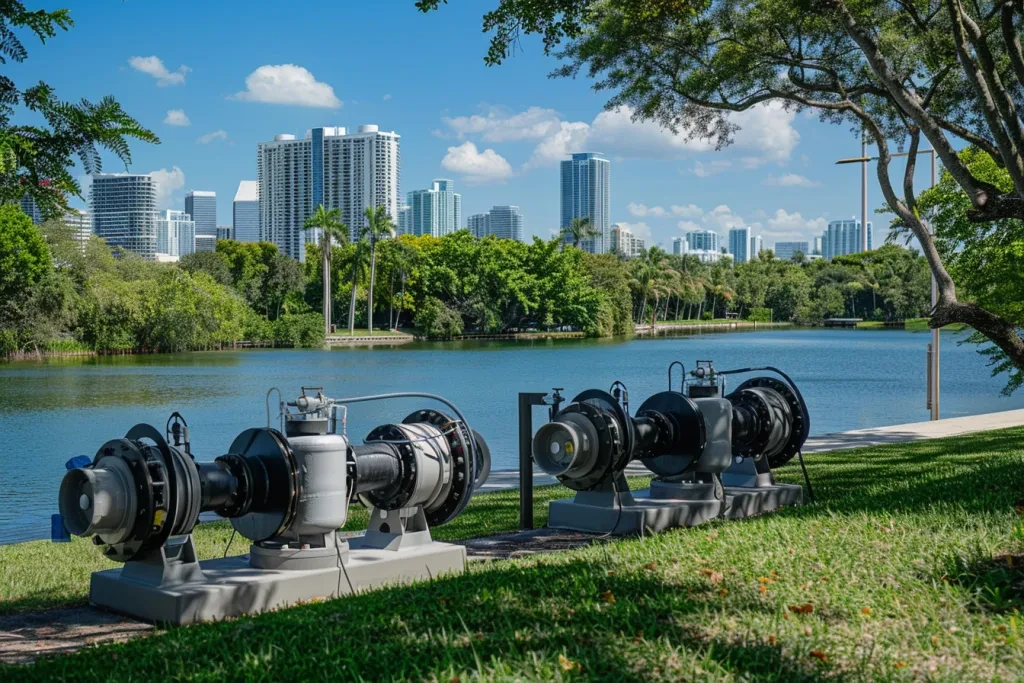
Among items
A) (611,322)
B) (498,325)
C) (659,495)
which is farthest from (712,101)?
(611,322)

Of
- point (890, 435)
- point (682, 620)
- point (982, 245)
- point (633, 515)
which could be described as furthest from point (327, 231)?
point (682, 620)

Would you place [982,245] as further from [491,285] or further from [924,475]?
[491,285]

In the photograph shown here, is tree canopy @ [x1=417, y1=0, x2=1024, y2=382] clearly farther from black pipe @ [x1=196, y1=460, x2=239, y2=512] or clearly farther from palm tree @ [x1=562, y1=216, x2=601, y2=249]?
palm tree @ [x1=562, y1=216, x2=601, y2=249]

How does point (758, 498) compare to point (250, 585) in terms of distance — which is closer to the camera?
point (250, 585)

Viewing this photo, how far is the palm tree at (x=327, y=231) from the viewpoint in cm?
7406

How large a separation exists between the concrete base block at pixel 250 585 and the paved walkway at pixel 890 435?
6411 mm

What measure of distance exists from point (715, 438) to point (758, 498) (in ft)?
2.88

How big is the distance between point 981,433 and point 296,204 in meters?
180

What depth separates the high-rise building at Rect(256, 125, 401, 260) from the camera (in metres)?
178

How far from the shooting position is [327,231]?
2940 inches

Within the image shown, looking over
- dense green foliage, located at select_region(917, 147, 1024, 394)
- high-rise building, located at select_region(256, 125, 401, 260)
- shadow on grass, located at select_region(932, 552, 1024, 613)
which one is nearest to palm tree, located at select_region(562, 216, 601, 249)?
dense green foliage, located at select_region(917, 147, 1024, 394)

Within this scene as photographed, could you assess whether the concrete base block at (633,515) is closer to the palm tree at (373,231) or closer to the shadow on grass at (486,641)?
the shadow on grass at (486,641)

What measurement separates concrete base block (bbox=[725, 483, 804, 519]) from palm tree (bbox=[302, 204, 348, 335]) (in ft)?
216

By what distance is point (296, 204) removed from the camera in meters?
188
